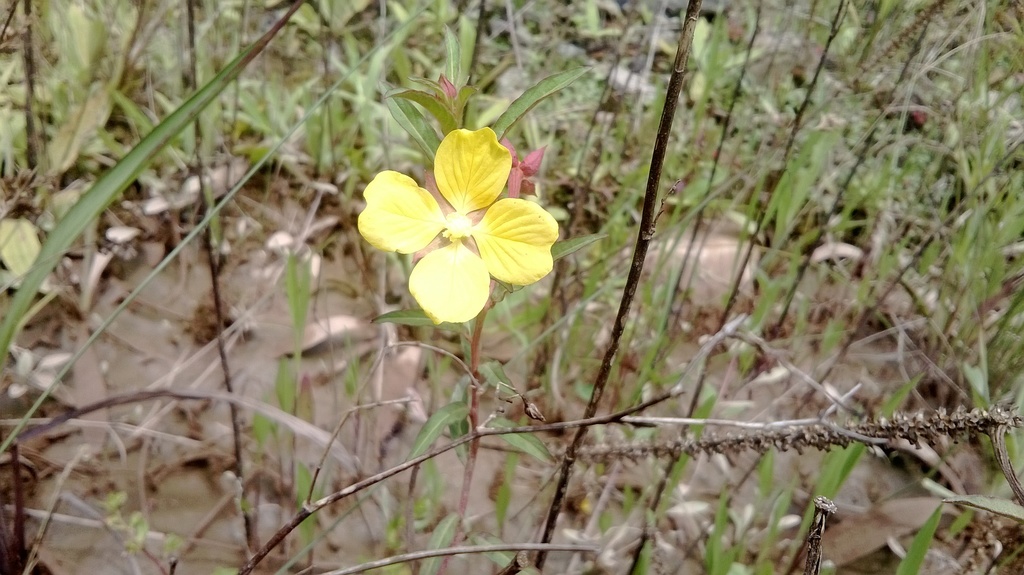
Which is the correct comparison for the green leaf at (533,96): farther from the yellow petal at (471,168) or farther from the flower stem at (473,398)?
the flower stem at (473,398)

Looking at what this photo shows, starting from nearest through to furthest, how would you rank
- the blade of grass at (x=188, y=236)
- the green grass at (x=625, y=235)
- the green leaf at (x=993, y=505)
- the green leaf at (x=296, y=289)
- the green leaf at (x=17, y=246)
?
the green leaf at (x=993, y=505), the blade of grass at (x=188, y=236), the green leaf at (x=296, y=289), the green grass at (x=625, y=235), the green leaf at (x=17, y=246)

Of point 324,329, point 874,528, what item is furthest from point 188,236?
point 874,528

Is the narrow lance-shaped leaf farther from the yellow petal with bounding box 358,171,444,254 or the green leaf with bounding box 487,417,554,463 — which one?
the green leaf with bounding box 487,417,554,463

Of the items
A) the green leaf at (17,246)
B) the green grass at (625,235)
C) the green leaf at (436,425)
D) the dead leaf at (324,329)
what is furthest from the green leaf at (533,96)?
the green leaf at (17,246)

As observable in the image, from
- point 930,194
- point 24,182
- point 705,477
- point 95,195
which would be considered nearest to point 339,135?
point 24,182

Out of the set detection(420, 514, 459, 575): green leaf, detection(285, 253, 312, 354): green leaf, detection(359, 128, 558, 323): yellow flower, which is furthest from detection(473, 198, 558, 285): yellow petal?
detection(285, 253, 312, 354): green leaf

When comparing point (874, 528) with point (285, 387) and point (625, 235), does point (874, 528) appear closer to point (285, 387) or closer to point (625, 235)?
point (625, 235)
